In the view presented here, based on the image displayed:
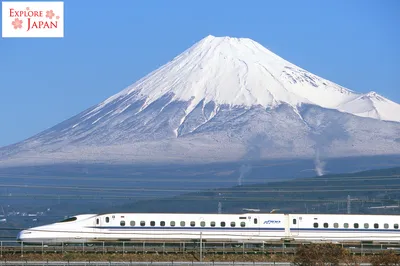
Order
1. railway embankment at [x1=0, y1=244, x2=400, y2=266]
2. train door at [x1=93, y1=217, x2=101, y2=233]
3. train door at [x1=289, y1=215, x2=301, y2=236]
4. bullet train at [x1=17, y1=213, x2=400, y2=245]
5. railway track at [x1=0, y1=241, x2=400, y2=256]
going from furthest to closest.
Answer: train door at [x1=289, y1=215, x2=301, y2=236] → train door at [x1=93, y1=217, x2=101, y2=233] → bullet train at [x1=17, y1=213, x2=400, y2=245] → railway track at [x1=0, y1=241, x2=400, y2=256] → railway embankment at [x1=0, y1=244, x2=400, y2=266]

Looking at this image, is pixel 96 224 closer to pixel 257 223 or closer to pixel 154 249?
pixel 154 249

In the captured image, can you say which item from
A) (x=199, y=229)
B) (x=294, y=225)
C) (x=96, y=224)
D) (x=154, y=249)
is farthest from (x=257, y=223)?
(x=154, y=249)

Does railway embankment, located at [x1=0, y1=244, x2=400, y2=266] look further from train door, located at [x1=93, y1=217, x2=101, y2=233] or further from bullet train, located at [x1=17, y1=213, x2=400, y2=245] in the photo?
train door, located at [x1=93, y1=217, x2=101, y2=233]

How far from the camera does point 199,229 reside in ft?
316

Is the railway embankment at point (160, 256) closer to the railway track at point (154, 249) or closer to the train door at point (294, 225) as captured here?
the railway track at point (154, 249)

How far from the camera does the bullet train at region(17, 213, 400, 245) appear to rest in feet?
313

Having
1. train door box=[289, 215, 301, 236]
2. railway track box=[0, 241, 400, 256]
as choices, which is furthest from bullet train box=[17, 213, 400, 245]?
railway track box=[0, 241, 400, 256]

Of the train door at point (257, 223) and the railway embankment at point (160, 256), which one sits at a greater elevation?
the train door at point (257, 223)

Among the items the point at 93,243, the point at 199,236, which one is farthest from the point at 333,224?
the point at 93,243


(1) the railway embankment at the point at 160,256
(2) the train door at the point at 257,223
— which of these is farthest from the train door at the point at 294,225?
(1) the railway embankment at the point at 160,256

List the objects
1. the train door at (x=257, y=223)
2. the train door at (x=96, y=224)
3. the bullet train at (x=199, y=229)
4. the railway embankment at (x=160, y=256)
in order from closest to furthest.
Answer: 1. the railway embankment at (x=160, y=256)
2. the bullet train at (x=199, y=229)
3. the train door at (x=96, y=224)
4. the train door at (x=257, y=223)

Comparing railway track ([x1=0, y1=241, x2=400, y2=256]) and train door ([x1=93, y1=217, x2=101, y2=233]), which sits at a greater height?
train door ([x1=93, y1=217, x2=101, y2=233])

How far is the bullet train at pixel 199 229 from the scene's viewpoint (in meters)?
95.5

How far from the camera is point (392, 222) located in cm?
9862
